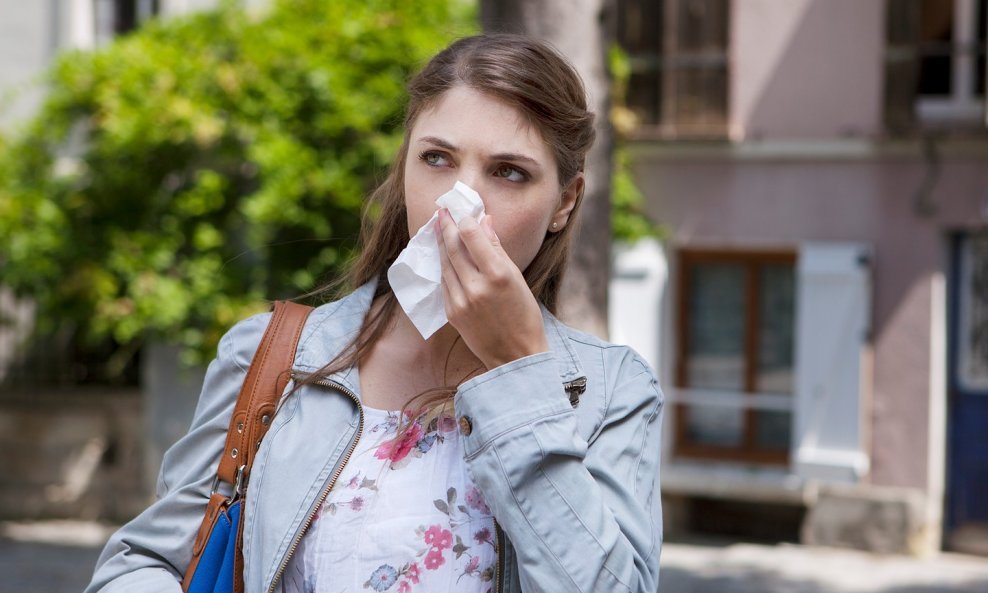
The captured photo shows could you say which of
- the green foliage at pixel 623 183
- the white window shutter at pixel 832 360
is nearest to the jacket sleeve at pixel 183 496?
the green foliage at pixel 623 183

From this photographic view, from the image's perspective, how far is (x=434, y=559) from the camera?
167 centimetres

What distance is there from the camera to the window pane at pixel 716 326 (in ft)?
32.6

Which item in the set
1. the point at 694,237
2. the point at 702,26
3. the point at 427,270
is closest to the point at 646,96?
the point at 702,26

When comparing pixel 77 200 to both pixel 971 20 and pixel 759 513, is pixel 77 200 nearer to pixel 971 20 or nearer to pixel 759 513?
pixel 759 513

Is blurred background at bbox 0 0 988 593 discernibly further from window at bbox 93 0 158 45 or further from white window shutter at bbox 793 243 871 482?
window at bbox 93 0 158 45

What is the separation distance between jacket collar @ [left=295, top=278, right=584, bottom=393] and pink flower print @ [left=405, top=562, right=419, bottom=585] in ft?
0.87

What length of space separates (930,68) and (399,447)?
8515 millimetres

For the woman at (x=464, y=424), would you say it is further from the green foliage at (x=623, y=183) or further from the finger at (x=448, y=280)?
the green foliage at (x=623, y=183)

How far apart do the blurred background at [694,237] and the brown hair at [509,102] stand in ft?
22.0

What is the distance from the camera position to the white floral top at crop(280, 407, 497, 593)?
5.47 feet

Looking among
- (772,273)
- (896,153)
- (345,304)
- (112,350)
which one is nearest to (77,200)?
(112,350)

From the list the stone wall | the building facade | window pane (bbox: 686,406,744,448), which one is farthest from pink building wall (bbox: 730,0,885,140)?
the stone wall

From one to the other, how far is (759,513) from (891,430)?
1.32m

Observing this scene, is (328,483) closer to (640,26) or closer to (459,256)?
(459,256)
